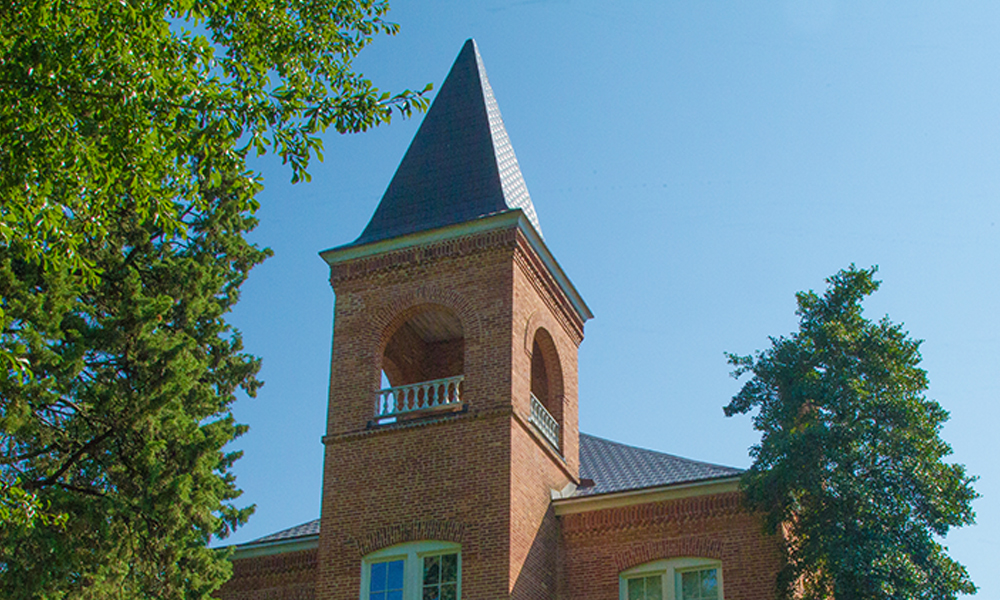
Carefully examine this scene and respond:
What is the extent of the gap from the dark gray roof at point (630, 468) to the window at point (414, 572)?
10.4 ft

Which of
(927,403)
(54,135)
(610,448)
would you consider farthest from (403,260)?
(54,135)

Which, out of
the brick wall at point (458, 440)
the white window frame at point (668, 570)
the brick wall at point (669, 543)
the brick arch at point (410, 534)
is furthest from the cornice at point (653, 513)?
the brick arch at point (410, 534)

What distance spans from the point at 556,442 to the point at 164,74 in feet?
41.9

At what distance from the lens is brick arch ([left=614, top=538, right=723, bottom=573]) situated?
18047mm

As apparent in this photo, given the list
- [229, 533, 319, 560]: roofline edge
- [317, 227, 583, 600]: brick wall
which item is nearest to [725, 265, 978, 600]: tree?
[317, 227, 583, 600]: brick wall

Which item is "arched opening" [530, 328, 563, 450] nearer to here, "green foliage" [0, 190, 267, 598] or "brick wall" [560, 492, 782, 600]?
"brick wall" [560, 492, 782, 600]

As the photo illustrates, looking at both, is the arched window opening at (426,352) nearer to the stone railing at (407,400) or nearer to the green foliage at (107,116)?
the stone railing at (407,400)

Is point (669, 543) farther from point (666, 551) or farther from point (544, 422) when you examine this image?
point (544, 422)

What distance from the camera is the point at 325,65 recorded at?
40.1ft

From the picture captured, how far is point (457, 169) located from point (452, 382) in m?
4.69

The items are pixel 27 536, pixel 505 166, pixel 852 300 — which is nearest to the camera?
pixel 27 536

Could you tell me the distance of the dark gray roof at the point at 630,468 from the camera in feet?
64.8

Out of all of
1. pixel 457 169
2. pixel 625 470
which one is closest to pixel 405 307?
pixel 457 169

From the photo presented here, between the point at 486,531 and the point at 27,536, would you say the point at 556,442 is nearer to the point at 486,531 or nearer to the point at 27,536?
the point at 486,531
